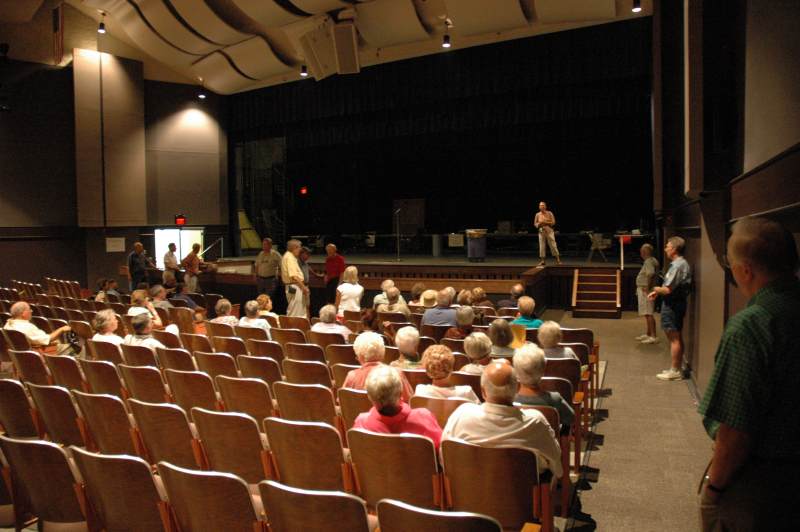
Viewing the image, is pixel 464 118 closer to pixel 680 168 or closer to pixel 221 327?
pixel 680 168

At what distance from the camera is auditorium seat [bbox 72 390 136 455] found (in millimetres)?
3365

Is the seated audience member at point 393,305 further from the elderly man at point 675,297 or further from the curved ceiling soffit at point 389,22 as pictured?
the curved ceiling soffit at point 389,22

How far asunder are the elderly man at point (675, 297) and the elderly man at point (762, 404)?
4.97 m

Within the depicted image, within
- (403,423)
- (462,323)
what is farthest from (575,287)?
(403,423)

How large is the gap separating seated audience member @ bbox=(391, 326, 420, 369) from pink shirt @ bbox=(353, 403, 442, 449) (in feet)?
4.46

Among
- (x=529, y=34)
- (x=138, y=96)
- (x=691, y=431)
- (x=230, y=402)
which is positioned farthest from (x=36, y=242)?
(x=691, y=431)

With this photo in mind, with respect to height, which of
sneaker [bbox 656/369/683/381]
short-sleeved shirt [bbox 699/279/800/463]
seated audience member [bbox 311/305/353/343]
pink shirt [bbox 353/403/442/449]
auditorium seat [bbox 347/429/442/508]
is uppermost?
short-sleeved shirt [bbox 699/279/800/463]

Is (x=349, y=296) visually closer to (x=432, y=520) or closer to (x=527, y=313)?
(x=527, y=313)

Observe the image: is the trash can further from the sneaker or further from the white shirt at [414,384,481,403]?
the white shirt at [414,384,481,403]

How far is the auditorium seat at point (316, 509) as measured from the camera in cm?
201

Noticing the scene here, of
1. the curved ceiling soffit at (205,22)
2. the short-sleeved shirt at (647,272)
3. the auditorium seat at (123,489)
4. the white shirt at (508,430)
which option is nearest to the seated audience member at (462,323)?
the white shirt at (508,430)

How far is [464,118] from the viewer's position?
15180 millimetres

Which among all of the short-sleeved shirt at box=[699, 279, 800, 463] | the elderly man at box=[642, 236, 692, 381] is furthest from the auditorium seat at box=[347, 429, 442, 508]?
the elderly man at box=[642, 236, 692, 381]

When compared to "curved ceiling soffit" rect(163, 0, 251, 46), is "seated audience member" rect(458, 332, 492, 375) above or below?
below
